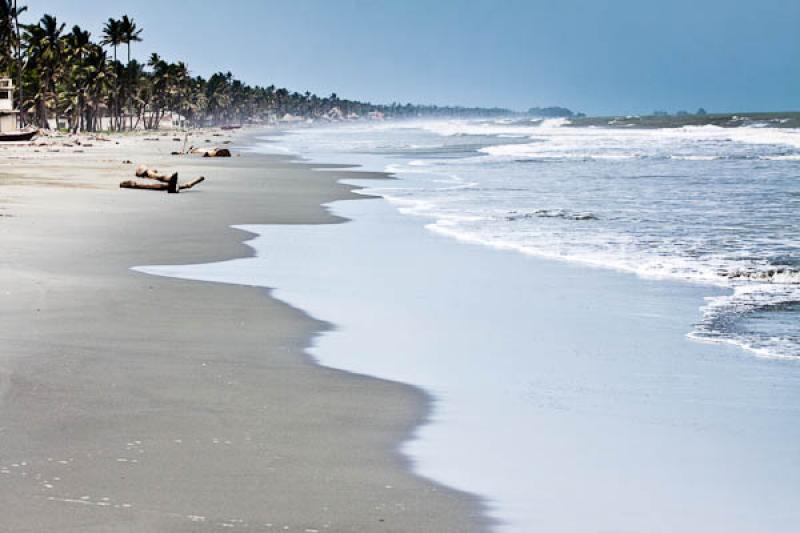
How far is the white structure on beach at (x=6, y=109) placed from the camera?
299 ft

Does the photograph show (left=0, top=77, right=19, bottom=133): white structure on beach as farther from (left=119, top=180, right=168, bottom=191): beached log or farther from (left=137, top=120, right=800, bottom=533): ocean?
(left=137, top=120, right=800, bottom=533): ocean

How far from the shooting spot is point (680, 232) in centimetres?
2073

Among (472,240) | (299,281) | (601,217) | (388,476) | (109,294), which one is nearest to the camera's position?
(388,476)

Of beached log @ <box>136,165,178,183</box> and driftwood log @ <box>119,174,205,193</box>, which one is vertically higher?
beached log @ <box>136,165,178,183</box>

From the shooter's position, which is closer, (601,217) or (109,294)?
(109,294)

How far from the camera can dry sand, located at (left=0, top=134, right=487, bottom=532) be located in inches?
217

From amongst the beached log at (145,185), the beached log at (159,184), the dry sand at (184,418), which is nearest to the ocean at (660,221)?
the dry sand at (184,418)

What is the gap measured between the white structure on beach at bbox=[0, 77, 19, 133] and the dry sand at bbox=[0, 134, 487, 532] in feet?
264

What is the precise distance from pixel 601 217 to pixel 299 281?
426 inches

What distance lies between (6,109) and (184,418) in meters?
89.9

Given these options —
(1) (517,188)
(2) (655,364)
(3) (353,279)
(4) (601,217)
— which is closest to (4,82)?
(1) (517,188)

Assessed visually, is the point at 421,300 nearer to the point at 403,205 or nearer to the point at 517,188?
the point at 403,205

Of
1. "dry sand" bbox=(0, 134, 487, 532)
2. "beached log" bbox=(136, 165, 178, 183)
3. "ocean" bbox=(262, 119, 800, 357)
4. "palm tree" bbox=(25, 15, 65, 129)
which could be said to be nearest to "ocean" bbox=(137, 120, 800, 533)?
"ocean" bbox=(262, 119, 800, 357)

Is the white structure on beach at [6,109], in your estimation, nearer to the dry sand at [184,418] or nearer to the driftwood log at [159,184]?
the driftwood log at [159,184]
